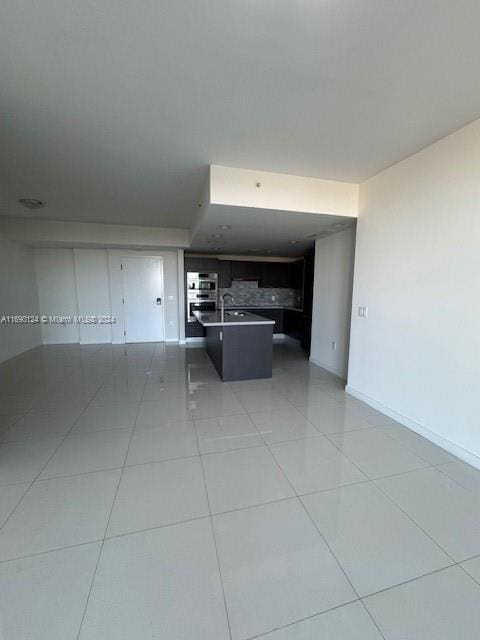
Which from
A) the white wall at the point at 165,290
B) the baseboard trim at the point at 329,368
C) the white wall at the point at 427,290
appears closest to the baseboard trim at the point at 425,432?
the white wall at the point at 427,290

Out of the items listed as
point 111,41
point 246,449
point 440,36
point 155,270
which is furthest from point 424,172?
point 155,270

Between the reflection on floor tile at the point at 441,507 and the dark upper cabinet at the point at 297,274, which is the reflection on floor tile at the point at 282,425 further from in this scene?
the dark upper cabinet at the point at 297,274

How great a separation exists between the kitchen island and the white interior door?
9.07ft

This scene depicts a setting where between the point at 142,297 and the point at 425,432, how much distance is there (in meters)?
5.67

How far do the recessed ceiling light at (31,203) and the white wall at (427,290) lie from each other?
436 centimetres

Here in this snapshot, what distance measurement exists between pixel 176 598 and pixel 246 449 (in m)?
1.13

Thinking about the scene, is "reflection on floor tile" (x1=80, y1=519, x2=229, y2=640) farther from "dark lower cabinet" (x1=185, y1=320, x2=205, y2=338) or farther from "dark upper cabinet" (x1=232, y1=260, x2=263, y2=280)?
"dark upper cabinet" (x1=232, y1=260, x2=263, y2=280)

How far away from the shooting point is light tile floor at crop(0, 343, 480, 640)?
42.1 inches

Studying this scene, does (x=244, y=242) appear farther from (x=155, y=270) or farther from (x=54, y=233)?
(x=54, y=233)

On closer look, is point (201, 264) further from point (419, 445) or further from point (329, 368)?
point (419, 445)

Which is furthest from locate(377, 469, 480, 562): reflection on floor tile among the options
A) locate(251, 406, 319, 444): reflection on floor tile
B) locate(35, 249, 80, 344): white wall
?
locate(35, 249, 80, 344): white wall

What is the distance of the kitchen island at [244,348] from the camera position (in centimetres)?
383

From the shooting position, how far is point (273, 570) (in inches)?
49.3

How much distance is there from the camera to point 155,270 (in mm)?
6207
